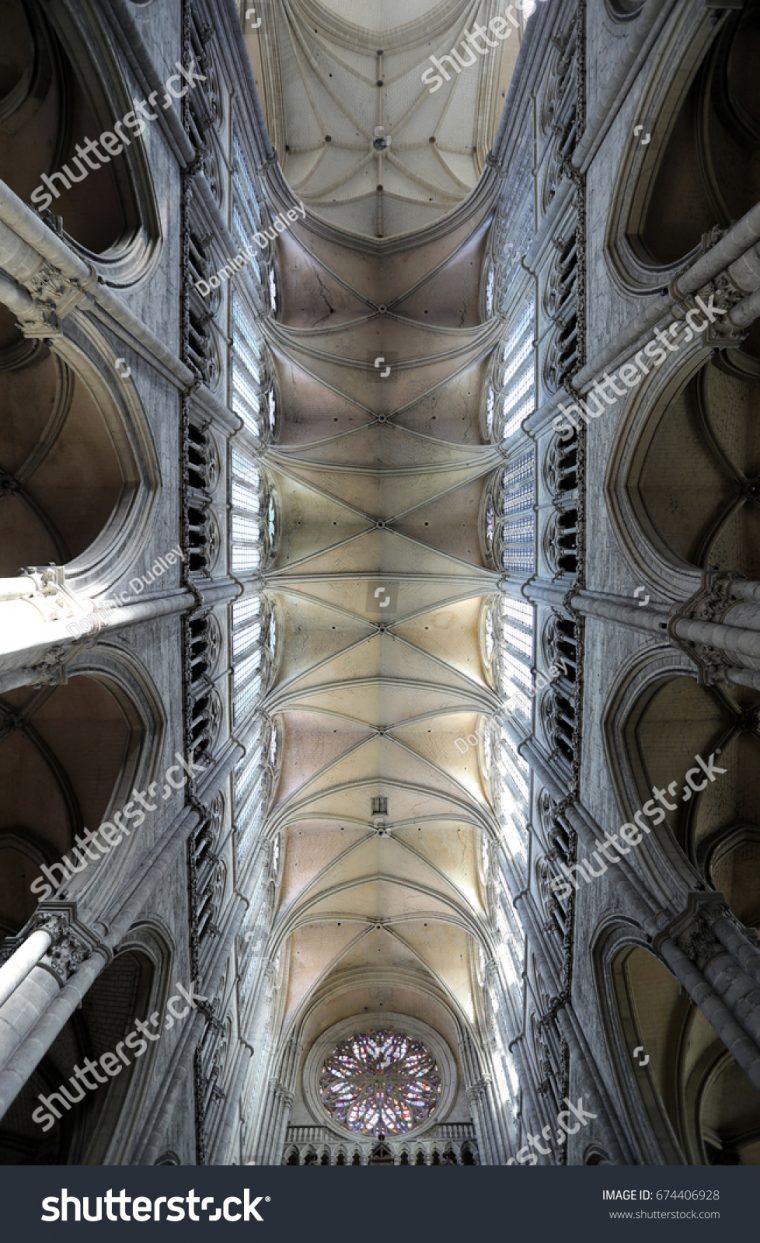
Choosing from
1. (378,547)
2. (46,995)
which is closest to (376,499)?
(378,547)

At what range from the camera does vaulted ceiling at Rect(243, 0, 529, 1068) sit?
23031 mm

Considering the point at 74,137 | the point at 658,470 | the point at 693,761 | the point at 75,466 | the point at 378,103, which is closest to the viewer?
the point at 74,137

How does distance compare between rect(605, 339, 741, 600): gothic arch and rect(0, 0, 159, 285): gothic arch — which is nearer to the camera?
rect(0, 0, 159, 285): gothic arch

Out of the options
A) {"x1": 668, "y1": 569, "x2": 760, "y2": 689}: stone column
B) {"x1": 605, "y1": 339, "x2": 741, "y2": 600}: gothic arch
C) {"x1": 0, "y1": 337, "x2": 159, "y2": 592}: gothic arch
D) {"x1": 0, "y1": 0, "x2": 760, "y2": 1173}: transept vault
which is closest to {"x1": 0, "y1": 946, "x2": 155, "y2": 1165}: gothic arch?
{"x1": 0, "y1": 0, "x2": 760, "y2": 1173}: transept vault

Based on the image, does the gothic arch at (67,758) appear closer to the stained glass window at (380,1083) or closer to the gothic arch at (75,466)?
the gothic arch at (75,466)

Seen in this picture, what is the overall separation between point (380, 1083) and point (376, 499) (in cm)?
2224

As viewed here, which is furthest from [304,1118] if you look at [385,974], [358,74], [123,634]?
[358,74]

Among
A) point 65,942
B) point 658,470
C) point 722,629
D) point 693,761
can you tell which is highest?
point 658,470

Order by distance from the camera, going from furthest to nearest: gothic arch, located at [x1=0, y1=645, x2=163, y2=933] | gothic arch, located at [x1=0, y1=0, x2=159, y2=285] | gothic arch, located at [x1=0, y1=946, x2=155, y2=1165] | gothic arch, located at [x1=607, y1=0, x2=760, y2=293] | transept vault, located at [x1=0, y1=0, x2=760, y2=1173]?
gothic arch, located at [x1=0, y1=645, x2=163, y2=933] → gothic arch, located at [x1=0, y1=946, x2=155, y2=1165] → transept vault, located at [x1=0, y1=0, x2=760, y2=1173] → gothic arch, located at [x1=0, y1=0, x2=159, y2=285] → gothic arch, located at [x1=607, y1=0, x2=760, y2=293]

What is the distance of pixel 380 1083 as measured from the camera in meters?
25.1

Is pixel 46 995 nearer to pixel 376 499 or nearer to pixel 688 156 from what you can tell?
pixel 688 156

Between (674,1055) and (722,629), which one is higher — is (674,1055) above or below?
below

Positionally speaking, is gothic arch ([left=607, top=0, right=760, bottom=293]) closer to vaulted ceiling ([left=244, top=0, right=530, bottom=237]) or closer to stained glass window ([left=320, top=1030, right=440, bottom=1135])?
vaulted ceiling ([left=244, top=0, right=530, bottom=237])

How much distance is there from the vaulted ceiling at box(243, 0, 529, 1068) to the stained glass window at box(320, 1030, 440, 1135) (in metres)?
1.67
